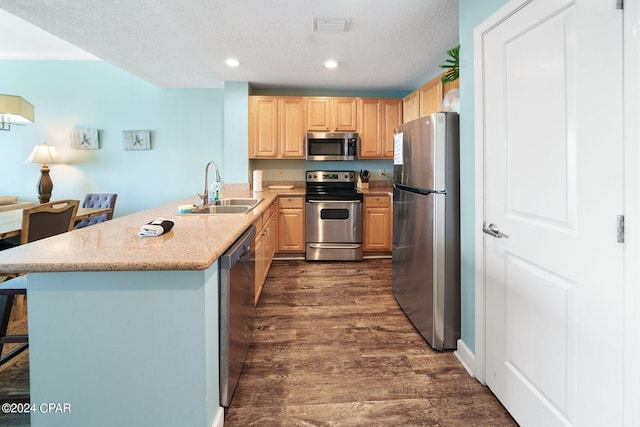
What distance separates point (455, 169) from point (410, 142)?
47 centimetres

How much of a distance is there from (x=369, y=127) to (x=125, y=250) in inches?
148

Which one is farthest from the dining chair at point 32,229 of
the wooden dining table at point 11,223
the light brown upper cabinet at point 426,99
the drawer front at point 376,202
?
the light brown upper cabinet at point 426,99

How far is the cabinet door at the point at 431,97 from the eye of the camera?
3.23 metres

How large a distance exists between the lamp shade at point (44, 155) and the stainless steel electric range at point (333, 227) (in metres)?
3.43

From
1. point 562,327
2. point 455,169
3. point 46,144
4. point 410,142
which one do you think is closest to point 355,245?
point 410,142

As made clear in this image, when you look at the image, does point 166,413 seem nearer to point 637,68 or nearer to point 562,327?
point 562,327

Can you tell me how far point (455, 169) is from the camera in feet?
6.43

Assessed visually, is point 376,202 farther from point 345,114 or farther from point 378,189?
point 345,114

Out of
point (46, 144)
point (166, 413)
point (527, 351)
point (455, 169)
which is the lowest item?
point (166, 413)

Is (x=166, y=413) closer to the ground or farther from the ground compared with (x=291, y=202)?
closer to the ground

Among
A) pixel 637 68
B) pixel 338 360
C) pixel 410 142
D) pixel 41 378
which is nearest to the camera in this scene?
pixel 637 68

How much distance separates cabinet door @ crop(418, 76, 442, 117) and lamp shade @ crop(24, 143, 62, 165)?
15.8ft

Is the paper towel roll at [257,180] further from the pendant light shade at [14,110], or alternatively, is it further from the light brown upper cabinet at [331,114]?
the pendant light shade at [14,110]

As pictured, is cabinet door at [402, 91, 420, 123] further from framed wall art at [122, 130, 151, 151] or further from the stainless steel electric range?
framed wall art at [122, 130, 151, 151]
